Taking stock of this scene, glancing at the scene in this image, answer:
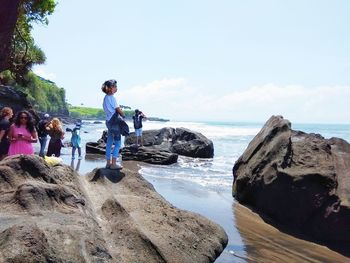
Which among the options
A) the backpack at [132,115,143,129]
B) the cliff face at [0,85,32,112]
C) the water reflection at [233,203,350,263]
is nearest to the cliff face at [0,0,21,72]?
the water reflection at [233,203,350,263]

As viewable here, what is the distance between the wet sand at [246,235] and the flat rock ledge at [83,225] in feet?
2.37

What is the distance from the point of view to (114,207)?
5.84 metres

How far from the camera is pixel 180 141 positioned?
86.6 ft

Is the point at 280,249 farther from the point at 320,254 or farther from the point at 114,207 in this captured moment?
the point at 114,207

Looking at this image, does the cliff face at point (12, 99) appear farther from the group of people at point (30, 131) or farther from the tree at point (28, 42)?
the group of people at point (30, 131)

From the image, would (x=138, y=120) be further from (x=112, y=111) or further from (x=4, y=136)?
(x=112, y=111)

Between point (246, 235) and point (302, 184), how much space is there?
1727 millimetres

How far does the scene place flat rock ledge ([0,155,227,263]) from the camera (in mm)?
3873

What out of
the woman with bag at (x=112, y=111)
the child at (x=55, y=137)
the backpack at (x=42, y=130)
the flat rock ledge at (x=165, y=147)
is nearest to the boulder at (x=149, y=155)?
the flat rock ledge at (x=165, y=147)

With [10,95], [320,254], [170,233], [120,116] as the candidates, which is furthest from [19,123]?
[10,95]

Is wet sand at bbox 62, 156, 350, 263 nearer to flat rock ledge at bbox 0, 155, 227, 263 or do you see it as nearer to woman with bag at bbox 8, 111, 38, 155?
flat rock ledge at bbox 0, 155, 227, 263

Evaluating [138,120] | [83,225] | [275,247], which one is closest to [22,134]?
[83,225]

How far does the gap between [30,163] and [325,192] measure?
550cm

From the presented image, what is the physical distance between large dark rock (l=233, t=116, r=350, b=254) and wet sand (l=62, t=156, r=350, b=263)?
392 mm
